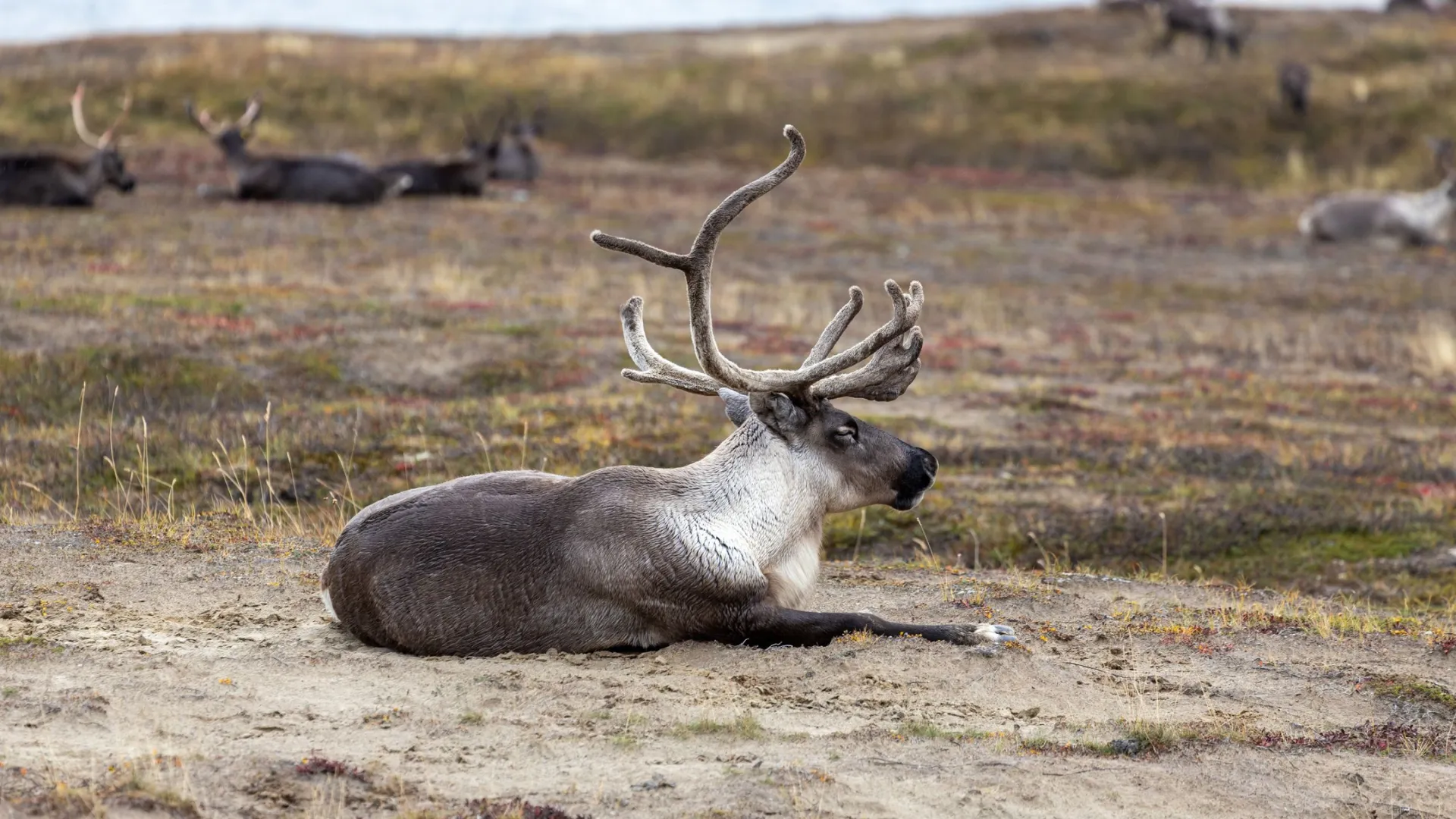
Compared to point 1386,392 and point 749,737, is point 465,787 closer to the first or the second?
point 749,737

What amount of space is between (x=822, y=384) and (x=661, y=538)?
4.00ft

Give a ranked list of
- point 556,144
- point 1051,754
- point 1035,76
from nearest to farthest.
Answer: point 1051,754 < point 556,144 < point 1035,76

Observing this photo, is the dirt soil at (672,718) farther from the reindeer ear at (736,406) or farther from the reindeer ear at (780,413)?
the reindeer ear at (736,406)

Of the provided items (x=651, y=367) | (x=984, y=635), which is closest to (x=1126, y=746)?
(x=984, y=635)

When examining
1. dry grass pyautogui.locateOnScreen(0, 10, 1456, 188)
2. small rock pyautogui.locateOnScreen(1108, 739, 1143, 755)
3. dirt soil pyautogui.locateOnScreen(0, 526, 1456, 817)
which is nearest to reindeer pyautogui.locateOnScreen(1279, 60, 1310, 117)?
dry grass pyautogui.locateOnScreen(0, 10, 1456, 188)

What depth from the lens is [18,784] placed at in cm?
528

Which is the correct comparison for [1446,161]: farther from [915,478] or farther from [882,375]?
[882,375]

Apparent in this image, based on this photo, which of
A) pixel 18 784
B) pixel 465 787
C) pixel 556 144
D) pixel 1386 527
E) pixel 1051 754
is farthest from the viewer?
pixel 556 144

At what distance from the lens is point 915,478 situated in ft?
26.6

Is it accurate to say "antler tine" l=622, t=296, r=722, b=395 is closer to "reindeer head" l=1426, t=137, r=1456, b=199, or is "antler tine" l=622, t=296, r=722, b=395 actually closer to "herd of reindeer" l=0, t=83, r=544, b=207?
"herd of reindeer" l=0, t=83, r=544, b=207

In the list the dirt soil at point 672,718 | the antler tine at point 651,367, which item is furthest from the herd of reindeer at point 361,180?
the antler tine at point 651,367

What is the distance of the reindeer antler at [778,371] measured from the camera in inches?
301

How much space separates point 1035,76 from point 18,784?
46.1 meters

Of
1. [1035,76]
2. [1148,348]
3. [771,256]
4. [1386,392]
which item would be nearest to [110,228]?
[771,256]
